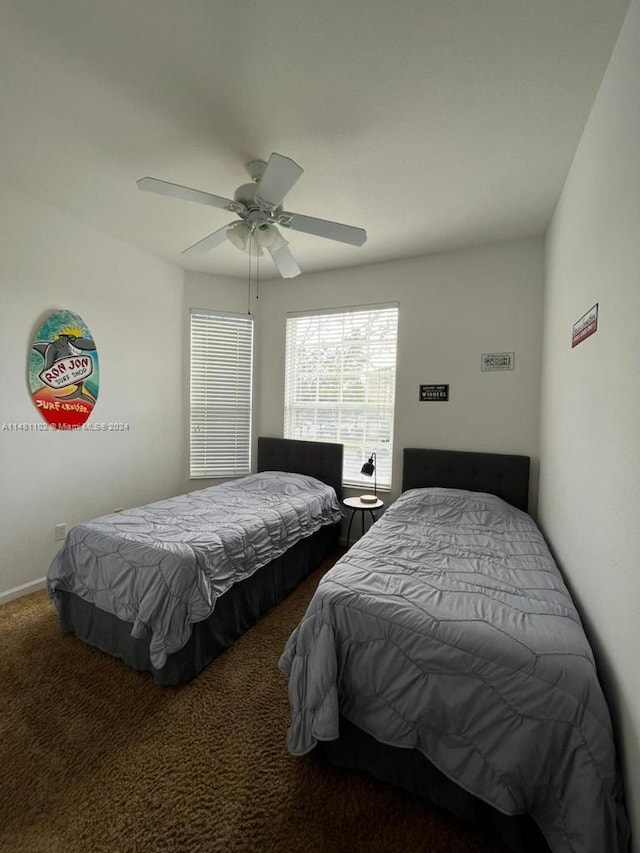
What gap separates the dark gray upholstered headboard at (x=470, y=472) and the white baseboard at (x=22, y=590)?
118 inches

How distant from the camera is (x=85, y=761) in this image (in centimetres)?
150

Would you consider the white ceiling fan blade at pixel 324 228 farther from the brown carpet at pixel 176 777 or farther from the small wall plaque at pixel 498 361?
the brown carpet at pixel 176 777

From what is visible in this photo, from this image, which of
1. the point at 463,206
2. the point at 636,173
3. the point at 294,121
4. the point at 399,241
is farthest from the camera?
the point at 399,241

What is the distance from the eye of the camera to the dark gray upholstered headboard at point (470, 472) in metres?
2.90

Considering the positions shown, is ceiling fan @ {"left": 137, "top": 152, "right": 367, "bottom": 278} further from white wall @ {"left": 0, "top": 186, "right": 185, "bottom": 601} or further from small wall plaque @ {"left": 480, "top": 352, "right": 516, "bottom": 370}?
small wall plaque @ {"left": 480, "top": 352, "right": 516, "bottom": 370}

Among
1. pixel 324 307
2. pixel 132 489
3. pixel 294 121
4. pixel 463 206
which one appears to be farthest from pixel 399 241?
pixel 132 489

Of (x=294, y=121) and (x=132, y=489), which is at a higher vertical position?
(x=294, y=121)

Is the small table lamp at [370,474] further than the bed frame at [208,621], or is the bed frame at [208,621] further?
the small table lamp at [370,474]

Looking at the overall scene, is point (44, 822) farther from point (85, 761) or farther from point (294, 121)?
point (294, 121)

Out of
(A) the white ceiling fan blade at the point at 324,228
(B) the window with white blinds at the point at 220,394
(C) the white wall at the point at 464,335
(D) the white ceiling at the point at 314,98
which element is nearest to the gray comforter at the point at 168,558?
(B) the window with white blinds at the point at 220,394

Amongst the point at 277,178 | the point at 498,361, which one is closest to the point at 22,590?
the point at 277,178

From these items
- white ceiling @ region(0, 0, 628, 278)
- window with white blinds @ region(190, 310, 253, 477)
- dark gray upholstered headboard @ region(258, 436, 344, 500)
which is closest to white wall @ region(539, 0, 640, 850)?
white ceiling @ region(0, 0, 628, 278)

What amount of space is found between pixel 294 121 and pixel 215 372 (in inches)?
102

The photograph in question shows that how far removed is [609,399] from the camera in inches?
53.3
